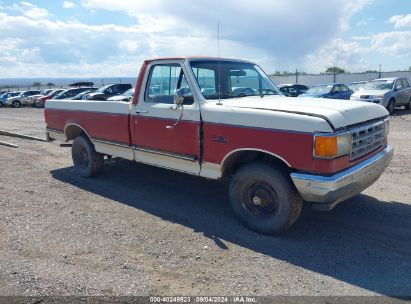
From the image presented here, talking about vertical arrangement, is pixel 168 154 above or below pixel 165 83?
below

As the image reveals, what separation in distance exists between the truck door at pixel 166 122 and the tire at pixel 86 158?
1.37m

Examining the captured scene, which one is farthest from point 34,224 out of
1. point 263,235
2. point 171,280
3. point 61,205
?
point 263,235

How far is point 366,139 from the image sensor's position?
4.49 m

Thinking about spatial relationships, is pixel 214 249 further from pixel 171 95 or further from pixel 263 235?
pixel 171 95

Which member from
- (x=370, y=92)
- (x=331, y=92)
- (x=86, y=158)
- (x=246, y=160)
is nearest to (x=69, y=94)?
(x=331, y=92)

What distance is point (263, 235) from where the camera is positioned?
4590 mm

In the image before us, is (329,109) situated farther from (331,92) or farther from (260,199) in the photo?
(331,92)

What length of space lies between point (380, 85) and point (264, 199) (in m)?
15.8

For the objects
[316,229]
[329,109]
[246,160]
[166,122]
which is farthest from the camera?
[166,122]

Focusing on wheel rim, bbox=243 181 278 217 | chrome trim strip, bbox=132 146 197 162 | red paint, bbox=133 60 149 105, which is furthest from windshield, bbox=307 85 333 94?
wheel rim, bbox=243 181 278 217

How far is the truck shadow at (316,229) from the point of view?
377 centimetres

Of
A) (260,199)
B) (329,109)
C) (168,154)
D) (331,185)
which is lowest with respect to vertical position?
(260,199)

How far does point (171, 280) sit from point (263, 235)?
1404 mm

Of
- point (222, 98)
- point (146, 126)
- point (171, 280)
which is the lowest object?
point (171, 280)
